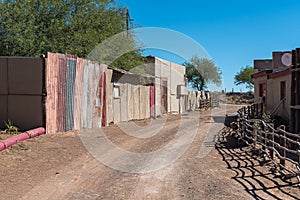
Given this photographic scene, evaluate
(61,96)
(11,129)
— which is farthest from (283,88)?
(11,129)

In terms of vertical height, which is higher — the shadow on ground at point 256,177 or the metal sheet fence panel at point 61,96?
the metal sheet fence panel at point 61,96

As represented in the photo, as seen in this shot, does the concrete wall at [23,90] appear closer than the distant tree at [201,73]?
Yes

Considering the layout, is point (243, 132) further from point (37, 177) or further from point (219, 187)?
point (37, 177)

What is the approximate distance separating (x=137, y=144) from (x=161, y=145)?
2.46ft

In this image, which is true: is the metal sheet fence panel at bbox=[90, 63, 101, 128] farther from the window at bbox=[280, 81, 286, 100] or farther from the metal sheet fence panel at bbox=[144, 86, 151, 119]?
the window at bbox=[280, 81, 286, 100]

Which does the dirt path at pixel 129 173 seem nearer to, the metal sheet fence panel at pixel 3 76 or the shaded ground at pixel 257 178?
the shaded ground at pixel 257 178

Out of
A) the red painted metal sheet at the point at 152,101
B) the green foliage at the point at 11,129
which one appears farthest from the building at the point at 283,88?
the green foliage at the point at 11,129

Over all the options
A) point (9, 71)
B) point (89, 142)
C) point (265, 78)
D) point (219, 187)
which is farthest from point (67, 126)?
point (265, 78)

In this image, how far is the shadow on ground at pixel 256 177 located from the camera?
559cm

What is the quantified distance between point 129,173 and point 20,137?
3.78 meters

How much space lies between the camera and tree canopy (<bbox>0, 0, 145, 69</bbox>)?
15.0 meters

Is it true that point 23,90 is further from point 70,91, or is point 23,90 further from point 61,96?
point 70,91

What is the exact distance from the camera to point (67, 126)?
11320mm

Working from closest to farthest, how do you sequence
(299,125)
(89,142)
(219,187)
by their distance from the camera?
(219,187) < (89,142) < (299,125)
